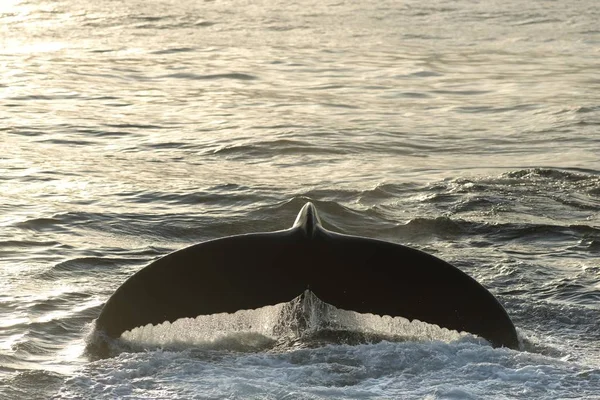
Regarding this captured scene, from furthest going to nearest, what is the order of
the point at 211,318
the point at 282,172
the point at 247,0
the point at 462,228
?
1. the point at 247,0
2. the point at 282,172
3. the point at 462,228
4. the point at 211,318

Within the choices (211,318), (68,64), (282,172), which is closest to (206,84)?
(68,64)

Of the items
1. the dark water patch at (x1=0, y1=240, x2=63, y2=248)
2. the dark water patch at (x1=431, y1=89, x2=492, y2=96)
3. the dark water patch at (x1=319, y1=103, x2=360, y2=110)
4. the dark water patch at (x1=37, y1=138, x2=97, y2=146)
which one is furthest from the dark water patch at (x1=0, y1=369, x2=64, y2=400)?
the dark water patch at (x1=431, y1=89, x2=492, y2=96)

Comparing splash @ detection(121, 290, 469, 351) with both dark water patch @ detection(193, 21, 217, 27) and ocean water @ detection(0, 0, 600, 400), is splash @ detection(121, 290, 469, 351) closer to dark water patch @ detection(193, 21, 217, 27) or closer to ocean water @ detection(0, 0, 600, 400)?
ocean water @ detection(0, 0, 600, 400)

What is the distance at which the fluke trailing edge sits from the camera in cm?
548

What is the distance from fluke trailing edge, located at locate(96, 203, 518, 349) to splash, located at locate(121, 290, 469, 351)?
10cm

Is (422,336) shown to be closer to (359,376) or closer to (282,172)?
(359,376)

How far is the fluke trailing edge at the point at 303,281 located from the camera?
548cm

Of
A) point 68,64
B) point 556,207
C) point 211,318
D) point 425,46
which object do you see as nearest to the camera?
point 211,318

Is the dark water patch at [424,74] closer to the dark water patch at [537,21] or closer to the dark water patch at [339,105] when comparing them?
the dark water patch at [339,105]

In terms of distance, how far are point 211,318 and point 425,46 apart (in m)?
14.8

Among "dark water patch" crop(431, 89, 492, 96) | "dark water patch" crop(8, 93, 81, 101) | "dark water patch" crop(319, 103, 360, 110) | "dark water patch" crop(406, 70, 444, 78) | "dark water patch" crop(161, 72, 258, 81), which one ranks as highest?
"dark water patch" crop(8, 93, 81, 101)

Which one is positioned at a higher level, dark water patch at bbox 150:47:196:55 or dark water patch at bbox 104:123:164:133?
dark water patch at bbox 150:47:196:55

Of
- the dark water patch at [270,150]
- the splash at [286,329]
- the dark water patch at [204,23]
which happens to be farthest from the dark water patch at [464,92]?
the splash at [286,329]

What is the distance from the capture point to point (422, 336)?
584cm
